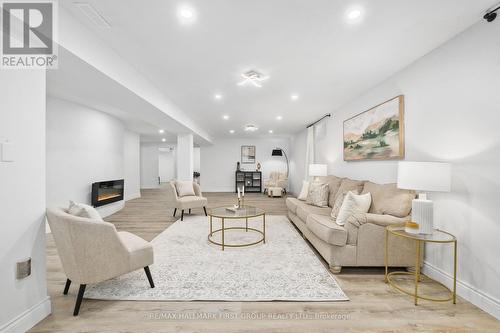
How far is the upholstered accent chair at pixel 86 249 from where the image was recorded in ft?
5.55

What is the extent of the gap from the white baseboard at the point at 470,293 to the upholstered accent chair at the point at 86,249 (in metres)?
3.17

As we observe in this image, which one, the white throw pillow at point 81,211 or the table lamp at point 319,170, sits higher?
the table lamp at point 319,170

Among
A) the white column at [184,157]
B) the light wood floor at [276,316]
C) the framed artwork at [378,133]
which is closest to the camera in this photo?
the light wood floor at [276,316]

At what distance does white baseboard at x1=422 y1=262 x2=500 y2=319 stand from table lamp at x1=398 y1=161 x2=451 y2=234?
617 mm

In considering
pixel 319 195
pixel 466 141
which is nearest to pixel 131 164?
pixel 319 195

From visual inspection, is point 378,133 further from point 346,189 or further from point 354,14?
point 354,14

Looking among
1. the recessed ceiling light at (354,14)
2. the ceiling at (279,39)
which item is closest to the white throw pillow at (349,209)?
the ceiling at (279,39)

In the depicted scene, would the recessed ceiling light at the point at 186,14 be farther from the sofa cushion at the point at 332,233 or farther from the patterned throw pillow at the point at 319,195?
the patterned throw pillow at the point at 319,195

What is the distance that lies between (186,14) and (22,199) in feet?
6.36

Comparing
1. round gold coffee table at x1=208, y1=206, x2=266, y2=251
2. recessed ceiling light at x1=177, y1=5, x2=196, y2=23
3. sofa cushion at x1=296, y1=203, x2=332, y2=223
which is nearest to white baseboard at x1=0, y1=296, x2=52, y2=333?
round gold coffee table at x1=208, y1=206, x2=266, y2=251

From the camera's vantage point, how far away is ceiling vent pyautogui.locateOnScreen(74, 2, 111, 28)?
1.69m

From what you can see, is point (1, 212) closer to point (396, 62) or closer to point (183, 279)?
point (183, 279)

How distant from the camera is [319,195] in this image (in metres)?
3.99

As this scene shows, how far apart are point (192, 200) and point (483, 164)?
4.48 meters
